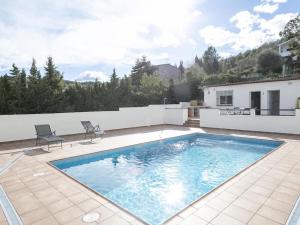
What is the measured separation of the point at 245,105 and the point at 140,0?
10709 mm

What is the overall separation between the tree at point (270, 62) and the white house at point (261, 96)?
575 inches

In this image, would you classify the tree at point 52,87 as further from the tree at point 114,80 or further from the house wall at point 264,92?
the house wall at point 264,92

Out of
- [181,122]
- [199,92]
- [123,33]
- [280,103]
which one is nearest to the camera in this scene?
[123,33]

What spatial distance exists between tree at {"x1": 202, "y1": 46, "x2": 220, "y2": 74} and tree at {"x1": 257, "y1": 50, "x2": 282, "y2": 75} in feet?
51.6

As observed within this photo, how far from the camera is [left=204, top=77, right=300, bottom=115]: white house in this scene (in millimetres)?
12672

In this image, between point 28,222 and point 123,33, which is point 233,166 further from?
point 123,33

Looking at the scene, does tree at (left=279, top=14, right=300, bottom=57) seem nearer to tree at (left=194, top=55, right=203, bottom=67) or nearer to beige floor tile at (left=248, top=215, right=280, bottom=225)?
beige floor tile at (left=248, top=215, right=280, bottom=225)

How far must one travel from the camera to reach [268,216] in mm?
3275

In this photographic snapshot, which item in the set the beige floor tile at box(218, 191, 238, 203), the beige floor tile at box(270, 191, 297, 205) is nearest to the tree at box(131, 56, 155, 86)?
the beige floor tile at box(218, 191, 238, 203)

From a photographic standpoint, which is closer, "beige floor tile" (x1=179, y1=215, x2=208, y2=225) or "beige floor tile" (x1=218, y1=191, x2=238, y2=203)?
"beige floor tile" (x1=179, y1=215, x2=208, y2=225)

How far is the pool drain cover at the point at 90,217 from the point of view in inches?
127

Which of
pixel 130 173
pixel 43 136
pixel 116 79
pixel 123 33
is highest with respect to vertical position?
pixel 123 33

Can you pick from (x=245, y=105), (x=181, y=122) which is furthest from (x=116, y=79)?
(x=245, y=105)

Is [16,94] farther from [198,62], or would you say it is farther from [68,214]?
[198,62]
